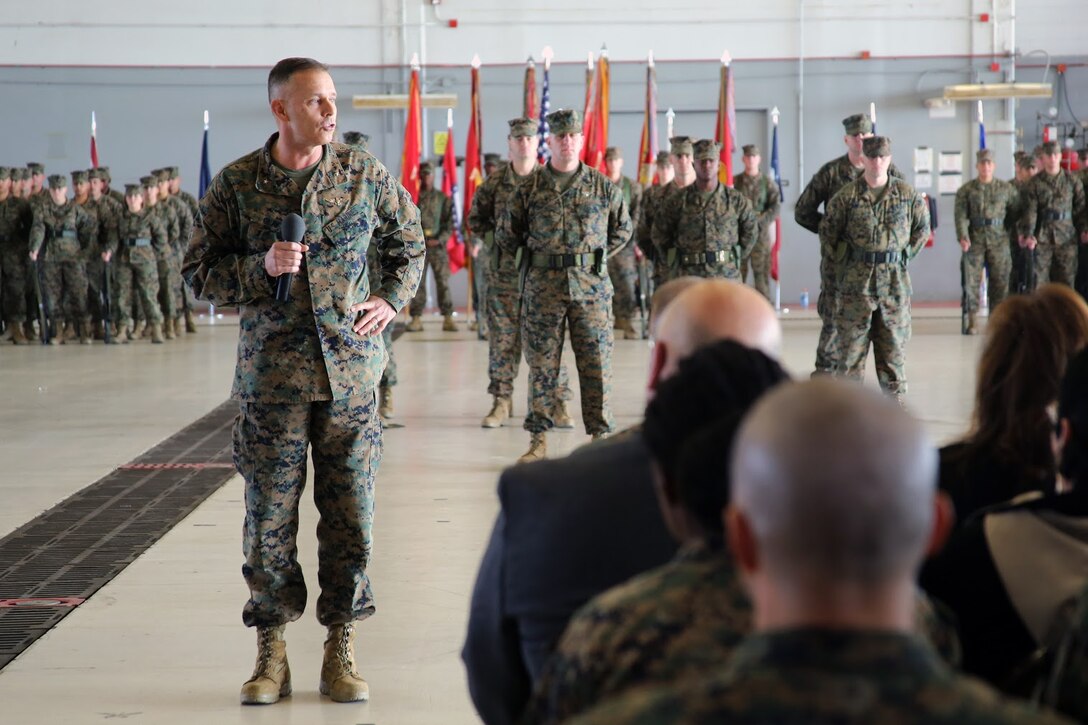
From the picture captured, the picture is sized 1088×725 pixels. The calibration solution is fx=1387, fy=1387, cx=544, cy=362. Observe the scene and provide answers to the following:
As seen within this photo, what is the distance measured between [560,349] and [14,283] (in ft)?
30.0

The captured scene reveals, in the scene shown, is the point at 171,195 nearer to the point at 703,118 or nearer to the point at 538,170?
the point at 703,118

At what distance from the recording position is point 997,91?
15.8 m

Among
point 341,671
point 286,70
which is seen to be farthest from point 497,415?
point 286,70

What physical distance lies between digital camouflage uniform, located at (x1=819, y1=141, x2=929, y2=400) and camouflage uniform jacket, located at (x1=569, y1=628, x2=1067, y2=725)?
6.87 meters

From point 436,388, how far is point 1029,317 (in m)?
7.54

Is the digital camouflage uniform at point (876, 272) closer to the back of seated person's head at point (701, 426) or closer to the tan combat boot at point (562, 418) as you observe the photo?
the tan combat boot at point (562, 418)

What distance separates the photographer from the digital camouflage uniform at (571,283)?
6738 mm

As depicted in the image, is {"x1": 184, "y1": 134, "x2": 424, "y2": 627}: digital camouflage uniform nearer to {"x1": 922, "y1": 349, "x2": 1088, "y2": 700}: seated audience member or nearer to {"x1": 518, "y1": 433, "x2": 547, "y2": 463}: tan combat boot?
{"x1": 922, "y1": 349, "x2": 1088, "y2": 700}: seated audience member

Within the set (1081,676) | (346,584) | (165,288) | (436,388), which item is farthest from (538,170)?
(165,288)

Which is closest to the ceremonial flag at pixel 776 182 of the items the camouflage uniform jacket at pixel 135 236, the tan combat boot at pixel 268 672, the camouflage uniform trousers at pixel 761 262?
the camouflage uniform trousers at pixel 761 262

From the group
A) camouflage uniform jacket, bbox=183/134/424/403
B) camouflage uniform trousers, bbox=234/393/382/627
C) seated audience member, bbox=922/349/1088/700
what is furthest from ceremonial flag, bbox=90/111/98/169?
seated audience member, bbox=922/349/1088/700

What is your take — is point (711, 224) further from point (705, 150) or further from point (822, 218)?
point (822, 218)

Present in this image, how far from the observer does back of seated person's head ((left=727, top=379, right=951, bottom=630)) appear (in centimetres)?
105

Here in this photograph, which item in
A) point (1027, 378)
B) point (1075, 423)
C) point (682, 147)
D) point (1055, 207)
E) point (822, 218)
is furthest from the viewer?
point (1055, 207)
